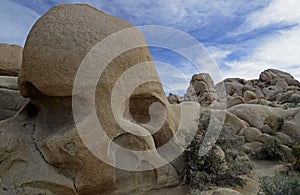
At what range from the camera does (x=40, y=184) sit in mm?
5070

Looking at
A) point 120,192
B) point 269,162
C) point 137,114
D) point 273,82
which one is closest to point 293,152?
point 269,162

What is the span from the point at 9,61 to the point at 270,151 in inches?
379

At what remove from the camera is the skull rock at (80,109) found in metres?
5.06

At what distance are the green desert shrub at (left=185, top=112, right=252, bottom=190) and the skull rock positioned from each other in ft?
2.11

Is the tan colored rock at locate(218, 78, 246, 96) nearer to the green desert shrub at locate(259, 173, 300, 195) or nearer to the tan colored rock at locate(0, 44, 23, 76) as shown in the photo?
the tan colored rock at locate(0, 44, 23, 76)

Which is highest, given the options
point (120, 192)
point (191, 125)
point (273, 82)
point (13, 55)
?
point (273, 82)

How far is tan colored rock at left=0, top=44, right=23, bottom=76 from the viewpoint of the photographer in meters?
8.97

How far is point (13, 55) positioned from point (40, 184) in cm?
593

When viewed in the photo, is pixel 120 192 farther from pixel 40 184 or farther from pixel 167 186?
pixel 40 184

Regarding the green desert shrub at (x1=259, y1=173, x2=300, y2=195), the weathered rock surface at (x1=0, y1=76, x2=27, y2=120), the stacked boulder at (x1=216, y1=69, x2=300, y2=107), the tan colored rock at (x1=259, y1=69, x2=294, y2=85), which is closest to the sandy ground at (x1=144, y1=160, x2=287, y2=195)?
the green desert shrub at (x1=259, y1=173, x2=300, y2=195)

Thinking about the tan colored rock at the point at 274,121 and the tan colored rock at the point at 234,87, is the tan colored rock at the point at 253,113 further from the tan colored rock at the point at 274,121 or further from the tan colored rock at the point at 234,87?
the tan colored rock at the point at 234,87

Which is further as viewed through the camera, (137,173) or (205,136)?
(205,136)

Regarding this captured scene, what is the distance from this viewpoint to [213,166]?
21.4ft

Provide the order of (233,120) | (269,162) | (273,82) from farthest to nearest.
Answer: (273,82) → (233,120) → (269,162)
